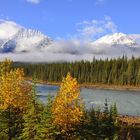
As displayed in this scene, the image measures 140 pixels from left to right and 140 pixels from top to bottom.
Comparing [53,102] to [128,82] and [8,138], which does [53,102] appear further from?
[128,82]

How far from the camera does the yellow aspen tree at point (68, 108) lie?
4175 cm

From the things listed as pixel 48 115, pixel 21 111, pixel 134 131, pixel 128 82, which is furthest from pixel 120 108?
pixel 128 82

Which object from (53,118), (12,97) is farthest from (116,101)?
(53,118)

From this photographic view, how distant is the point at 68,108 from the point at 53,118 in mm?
1676

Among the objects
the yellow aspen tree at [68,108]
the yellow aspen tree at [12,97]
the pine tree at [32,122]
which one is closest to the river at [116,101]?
the yellow aspen tree at [12,97]

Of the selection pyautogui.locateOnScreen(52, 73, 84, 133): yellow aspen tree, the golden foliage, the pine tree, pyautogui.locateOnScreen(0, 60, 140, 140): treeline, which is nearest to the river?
the golden foliage

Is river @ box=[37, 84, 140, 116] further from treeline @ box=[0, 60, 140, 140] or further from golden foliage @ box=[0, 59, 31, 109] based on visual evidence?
treeline @ box=[0, 60, 140, 140]

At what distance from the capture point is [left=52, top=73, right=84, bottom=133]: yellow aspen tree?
41750 mm

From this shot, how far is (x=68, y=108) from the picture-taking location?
4206 cm

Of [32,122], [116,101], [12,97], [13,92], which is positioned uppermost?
[13,92]

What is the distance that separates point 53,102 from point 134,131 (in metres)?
12.3

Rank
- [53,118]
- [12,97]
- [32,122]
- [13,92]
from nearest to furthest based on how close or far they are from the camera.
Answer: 1. [53,118]
2. [32,122]
3. [12,97]
4. [13,92]

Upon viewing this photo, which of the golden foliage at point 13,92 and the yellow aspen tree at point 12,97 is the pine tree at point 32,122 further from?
the golden foliage at point 13,92

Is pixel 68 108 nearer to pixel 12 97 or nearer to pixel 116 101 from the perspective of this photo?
pixel 12 97
